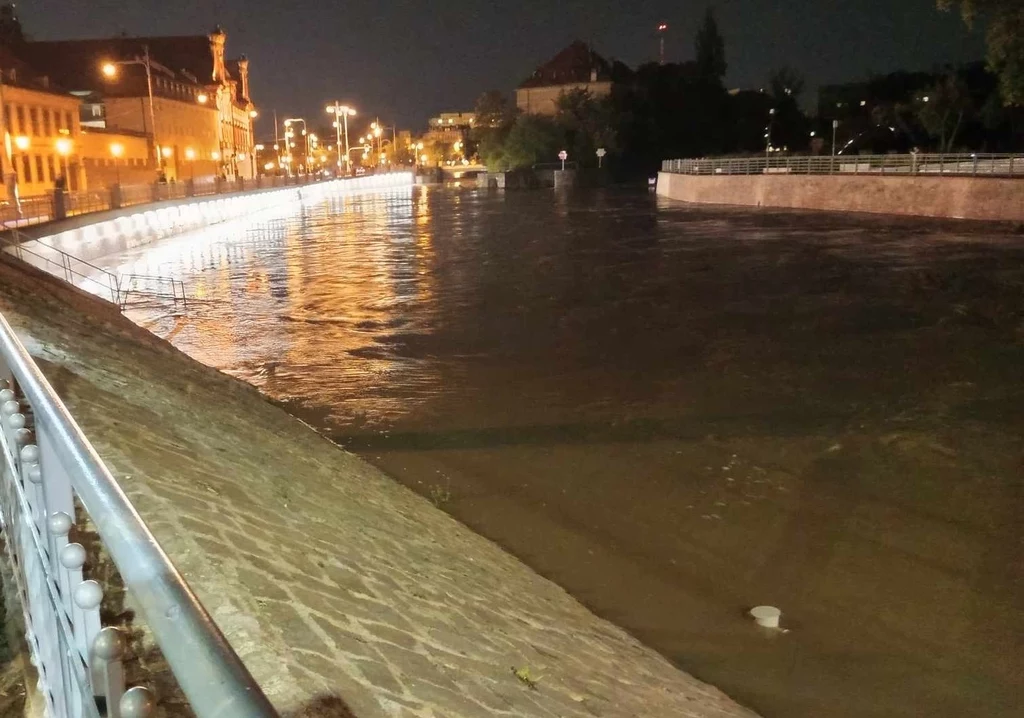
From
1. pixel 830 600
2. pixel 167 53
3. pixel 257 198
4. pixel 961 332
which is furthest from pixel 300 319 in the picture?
pixel 167 53

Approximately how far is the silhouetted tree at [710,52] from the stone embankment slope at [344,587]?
109092mm

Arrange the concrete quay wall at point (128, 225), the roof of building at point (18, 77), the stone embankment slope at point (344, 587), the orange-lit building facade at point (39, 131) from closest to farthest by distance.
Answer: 1. the stone embankment slope at point (344, 587)
2. the concrete quay wall at point (128, 225)
3. the orange-lit building facade at point (39, 131)
4. the roof of building at point (18, 77)

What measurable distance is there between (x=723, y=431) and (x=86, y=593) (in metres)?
11.4

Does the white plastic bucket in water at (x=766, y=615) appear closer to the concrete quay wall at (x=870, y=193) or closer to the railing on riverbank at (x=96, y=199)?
the railing on riverbank at (x=96, y=199)

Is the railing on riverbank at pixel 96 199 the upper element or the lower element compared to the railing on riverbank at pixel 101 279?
upper

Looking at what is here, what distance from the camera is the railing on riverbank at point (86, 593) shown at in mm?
1614

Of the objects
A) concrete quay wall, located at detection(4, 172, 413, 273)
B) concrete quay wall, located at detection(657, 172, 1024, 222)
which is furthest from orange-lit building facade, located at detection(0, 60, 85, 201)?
concrete quay wall, located at detection(657, 172, 1024, 222)

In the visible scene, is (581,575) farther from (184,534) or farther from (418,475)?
(184,534)

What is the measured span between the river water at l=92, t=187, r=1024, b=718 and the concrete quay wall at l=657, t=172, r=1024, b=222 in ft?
49.7

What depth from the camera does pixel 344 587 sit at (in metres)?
5.56

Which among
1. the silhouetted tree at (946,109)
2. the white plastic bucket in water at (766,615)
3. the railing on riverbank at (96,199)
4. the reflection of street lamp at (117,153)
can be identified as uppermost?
the silhouetted tree at (946,109)

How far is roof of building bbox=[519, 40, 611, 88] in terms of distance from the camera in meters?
126

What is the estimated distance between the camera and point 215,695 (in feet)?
5.09

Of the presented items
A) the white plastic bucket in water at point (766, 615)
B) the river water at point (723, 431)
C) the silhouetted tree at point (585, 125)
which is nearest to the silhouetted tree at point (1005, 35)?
the river water at point (723, 431)
